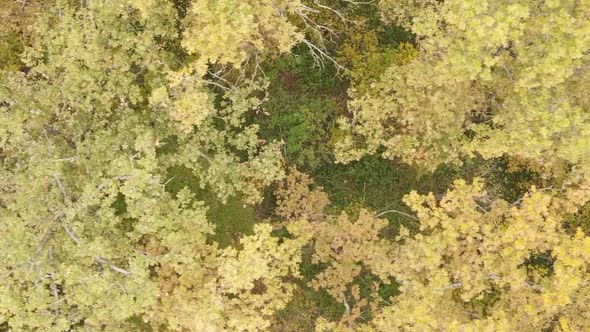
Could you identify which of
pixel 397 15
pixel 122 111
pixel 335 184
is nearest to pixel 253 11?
pixel 122 111

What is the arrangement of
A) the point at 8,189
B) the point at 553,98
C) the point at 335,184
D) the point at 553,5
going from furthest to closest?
the point at 335,184
the point at 8,189
the point at 553,98
the point at 553,5

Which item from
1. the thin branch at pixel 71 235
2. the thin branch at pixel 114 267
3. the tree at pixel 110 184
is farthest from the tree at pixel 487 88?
the thin branch at pixel 71 235

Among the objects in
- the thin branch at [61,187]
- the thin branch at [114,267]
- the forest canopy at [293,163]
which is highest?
the forest canopy at [293,163]

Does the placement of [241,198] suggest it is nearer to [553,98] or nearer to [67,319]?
[67,319]

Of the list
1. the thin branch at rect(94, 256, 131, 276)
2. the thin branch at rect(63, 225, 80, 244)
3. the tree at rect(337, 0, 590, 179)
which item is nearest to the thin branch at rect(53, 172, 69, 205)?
the thin branch at rect(63, 225, 80, 244)

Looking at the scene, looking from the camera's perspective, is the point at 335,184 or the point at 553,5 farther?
the point at 335,184

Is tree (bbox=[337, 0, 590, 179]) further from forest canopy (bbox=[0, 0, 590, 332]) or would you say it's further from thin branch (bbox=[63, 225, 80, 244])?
thin branch (bbox=[63, 225, 80, 244])

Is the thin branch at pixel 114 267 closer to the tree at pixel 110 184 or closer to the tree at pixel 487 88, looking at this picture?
the tree at pixel 110 184
